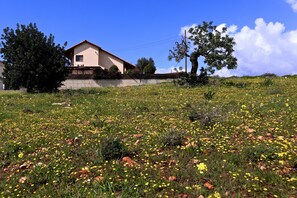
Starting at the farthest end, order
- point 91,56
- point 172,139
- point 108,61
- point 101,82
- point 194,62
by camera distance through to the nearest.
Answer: point 108,61 < point 91,56 < point 101,82 < point 194,62 < point 172,139

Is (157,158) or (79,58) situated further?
(79,58)

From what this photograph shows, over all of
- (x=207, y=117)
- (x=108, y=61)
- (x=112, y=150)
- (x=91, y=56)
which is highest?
(x=91, y=56)

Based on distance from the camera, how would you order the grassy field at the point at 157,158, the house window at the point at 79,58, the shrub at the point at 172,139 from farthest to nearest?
the house window at the point at 79,58
the shrub at the point at 172,139
the grassy field at the point at 157,158

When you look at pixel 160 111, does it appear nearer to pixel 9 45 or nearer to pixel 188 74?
pixel 188 74

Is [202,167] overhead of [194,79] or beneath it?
beneath

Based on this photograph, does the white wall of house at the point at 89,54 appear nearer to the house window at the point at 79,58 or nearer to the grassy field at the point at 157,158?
the house window at the point at 79,58

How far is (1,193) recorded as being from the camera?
191 inches

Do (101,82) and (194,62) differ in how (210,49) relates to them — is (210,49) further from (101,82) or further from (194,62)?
(101,82)

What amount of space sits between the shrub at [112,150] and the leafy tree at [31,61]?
17061 mm

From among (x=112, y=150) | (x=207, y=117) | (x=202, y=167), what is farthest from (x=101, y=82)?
(x=202, y=167)

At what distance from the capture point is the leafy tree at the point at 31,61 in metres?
21.7

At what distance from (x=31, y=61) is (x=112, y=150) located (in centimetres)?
1770

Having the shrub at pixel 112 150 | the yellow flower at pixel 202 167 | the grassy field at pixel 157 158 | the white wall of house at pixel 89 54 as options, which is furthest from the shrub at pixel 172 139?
the white wall of house at pixel 89 54

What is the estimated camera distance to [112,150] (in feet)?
18.3
